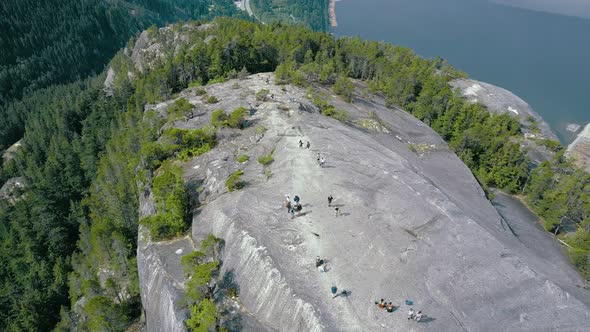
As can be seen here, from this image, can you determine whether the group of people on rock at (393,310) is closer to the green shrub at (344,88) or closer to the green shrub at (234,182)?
the green shrub at (234,182)

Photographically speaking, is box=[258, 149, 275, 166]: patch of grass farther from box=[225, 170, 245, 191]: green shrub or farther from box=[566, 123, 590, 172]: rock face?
box=[566, 123, 590, 172]: rock face

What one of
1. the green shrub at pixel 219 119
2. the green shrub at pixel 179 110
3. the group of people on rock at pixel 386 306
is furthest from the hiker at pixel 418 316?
the green shrub at pixel 179 110

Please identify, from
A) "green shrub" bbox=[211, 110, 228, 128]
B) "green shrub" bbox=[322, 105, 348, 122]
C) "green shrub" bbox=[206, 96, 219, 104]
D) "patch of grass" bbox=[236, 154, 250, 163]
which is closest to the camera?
"patch of grass" bbox=[236, 154, 250, 163]

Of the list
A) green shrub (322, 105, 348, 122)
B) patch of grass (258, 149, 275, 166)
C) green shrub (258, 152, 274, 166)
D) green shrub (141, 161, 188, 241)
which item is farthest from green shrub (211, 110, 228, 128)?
green shrub (322, 105, 348, 122)

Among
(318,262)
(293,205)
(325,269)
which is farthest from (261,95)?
(325,269)

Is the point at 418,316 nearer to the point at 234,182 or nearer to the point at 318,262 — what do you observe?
the point at 318,262

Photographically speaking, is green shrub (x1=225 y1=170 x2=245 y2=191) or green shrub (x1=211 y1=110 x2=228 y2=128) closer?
green shrub (x1=225 y1=170 x2=245 y2=191)
